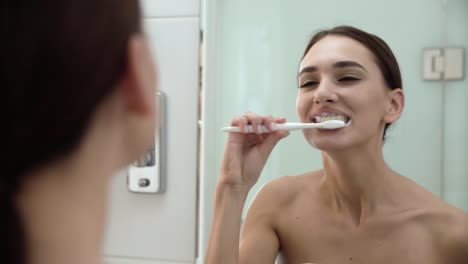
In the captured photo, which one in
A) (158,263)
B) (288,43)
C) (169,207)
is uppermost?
(288,43)

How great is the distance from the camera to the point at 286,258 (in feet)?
2.18

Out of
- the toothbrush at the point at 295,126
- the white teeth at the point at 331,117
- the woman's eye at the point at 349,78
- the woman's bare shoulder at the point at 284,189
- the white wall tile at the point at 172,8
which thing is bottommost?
the woman's bare shoulder at the point at 284,189

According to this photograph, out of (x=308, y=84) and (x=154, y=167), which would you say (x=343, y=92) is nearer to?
(x=308, y=84)

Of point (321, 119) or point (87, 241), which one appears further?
point (321, 119)

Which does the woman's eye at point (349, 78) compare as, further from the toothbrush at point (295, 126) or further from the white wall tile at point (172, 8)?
the white wall tile at point (172, 8)

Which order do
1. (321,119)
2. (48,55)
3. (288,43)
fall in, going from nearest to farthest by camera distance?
(48,55)
(321,119)
(288,43)

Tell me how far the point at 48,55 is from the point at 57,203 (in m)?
0.08

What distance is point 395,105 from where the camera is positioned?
2.10 feet

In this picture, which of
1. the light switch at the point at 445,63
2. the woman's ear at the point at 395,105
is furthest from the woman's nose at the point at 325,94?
the light switch at the point at 445,63

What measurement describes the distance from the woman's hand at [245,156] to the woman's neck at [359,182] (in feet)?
0.35

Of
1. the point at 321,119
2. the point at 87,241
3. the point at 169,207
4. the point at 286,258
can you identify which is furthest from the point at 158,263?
the point at 87,241

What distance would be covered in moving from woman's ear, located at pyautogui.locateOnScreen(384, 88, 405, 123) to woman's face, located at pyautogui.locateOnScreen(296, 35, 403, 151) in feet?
0.04

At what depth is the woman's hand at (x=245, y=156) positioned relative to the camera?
2.04 ft

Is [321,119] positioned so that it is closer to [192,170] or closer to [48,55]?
[192,170]
